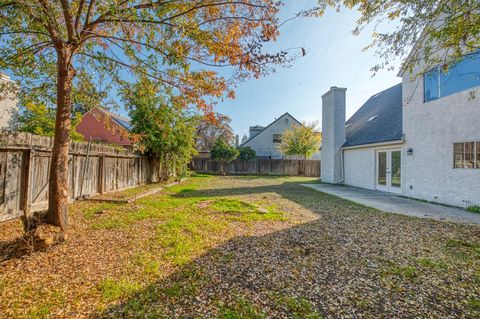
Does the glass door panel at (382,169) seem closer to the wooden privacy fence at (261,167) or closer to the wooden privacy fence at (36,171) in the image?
the wooden privacy fence at (261,167)

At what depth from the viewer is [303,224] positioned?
5113 mm

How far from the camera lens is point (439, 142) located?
7508 mm

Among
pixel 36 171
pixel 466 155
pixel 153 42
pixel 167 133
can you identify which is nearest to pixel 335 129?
pixel 466 155

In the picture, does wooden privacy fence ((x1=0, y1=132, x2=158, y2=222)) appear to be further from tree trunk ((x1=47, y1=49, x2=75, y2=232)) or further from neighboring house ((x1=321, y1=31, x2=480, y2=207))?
neighboring house ((x1=321, y1=31, x2=480, y2=207))

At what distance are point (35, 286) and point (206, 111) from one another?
311 centimetres

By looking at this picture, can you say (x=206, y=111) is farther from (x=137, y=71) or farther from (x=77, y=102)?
(x=77, y=102)

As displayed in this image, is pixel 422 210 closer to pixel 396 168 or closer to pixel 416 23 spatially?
pixel 396 168

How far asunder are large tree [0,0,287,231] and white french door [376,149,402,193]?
28.0 ft

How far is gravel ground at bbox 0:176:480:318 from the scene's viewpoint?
2238mm

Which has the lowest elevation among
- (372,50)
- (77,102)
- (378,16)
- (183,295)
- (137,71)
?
(183,295)

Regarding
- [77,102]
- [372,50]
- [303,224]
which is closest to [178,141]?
[77,102]

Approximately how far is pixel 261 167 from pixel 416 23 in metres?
18.1

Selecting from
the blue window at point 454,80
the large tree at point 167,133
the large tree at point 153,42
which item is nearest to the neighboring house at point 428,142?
the blue window at point 454,80

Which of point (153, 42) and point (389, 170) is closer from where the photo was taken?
point (153, 42)
